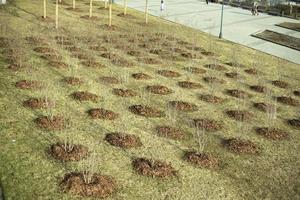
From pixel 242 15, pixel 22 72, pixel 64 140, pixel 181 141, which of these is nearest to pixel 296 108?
pixel 181 141

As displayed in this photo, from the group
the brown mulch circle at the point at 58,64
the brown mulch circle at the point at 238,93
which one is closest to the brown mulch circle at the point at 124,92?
the brown mulch circle at the point at 58,64

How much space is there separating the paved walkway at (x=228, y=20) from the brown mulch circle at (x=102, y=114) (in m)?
15.8

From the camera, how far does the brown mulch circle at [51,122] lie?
13084 millimetres

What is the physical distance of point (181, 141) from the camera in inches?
524

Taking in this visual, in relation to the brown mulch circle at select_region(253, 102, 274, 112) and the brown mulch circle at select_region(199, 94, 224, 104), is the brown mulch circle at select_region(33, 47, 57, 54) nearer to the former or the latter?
the brown mulch circle at select_region(199, 94, 224, 104)

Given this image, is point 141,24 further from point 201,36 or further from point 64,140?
point 64,140

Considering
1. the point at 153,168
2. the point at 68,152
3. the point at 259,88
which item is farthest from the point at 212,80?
the point at 68,152

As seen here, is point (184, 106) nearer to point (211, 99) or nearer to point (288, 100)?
point (211, 99)

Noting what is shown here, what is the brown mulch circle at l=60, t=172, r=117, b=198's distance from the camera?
9.98 metres

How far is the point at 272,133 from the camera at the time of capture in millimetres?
14625

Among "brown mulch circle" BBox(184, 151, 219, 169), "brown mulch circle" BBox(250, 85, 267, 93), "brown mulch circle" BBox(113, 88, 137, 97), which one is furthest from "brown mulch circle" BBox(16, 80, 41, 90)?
"brown mulch circle" BBox(250, 85, 267, 93)

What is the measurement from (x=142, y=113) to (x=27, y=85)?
14.4ft

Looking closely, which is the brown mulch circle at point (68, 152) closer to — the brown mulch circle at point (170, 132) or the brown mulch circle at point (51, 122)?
the brown mulch circle at point (51, 122)

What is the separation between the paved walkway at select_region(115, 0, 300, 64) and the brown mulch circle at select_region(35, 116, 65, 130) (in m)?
17.6
